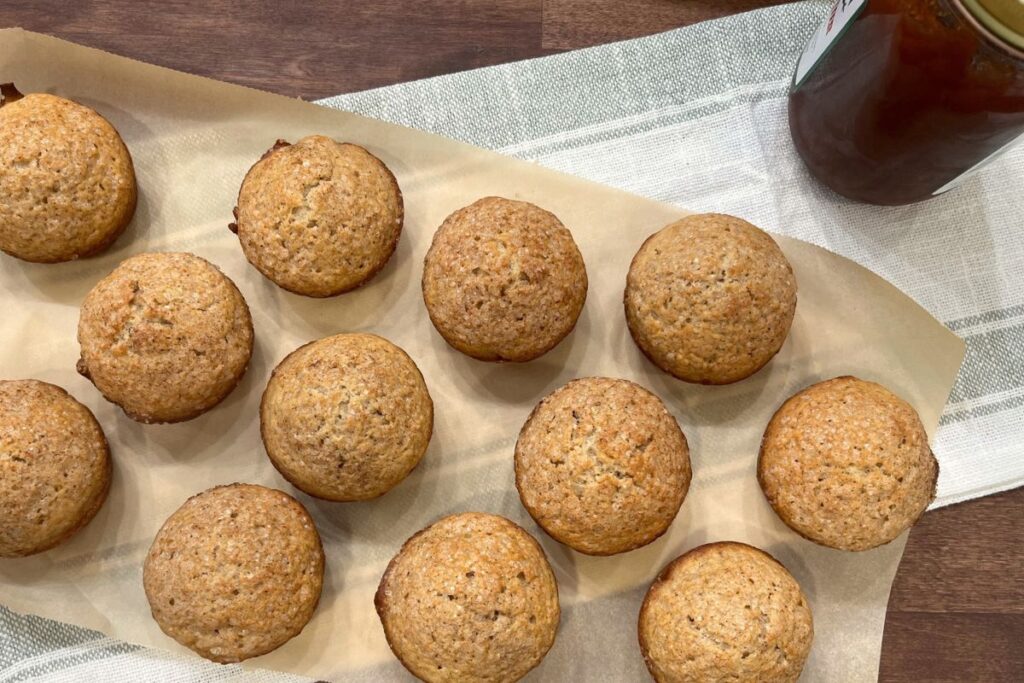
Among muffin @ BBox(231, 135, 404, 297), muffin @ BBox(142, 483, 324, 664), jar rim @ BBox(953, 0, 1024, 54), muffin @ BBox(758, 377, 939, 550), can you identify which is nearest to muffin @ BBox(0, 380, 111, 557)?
muffin @ BBox(142, 483, 324, 664)

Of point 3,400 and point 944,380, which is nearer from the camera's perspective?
point 3,400

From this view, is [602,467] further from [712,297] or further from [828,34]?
[828,34]

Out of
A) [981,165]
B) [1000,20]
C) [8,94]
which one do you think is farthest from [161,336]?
[981,165]

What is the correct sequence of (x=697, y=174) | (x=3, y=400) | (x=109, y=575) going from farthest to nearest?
(x=697, y=174) < (x=109, y=575) < (x=3, y=400)

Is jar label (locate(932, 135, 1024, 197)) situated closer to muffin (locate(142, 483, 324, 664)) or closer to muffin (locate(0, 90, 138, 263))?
muffin (locate(142, 483, 324, 664))

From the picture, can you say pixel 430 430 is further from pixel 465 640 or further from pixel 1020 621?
pixel 1020 621

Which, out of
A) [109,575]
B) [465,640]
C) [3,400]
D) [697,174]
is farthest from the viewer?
[697,174]

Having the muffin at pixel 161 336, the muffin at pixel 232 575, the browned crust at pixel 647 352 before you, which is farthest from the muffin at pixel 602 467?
the muffin at pixel 161 336

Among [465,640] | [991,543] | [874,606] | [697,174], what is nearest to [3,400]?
[465,640]
